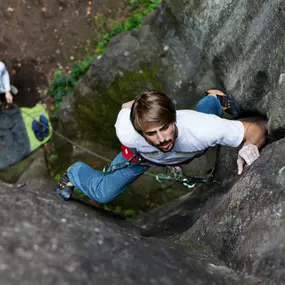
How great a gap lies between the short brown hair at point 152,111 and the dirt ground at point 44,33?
13.8ft

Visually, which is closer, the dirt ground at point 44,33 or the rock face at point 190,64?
the rock face at point 190,64

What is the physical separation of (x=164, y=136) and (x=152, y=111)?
0.20 meters

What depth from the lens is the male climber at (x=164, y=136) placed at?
7.56ft

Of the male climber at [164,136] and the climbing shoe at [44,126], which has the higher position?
the male climber at [164,136]

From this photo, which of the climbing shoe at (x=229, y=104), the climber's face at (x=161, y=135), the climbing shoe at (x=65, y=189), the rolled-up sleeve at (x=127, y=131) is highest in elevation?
the climbing shoe at (x=229, y=104)

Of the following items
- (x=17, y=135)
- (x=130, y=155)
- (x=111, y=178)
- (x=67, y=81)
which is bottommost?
(x=17, y=135)

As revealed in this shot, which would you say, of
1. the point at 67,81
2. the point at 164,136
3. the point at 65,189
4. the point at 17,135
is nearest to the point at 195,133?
the point at 164,136

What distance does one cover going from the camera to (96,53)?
19.6ft

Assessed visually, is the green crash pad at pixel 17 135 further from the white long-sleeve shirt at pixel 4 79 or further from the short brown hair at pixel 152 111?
the short brown hair at pixel 152 111

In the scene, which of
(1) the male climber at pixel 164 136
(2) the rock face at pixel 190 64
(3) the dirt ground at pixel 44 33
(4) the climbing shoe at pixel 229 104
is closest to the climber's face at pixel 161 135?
(1) the male climber at pixel 164 136

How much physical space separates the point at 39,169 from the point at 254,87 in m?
3.86

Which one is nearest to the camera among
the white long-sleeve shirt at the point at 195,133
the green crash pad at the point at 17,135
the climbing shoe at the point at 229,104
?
the white long-sleeve shirt at the point at 195,133

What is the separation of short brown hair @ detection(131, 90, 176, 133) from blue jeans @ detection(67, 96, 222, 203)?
2.97ft

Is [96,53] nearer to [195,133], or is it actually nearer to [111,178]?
[111,178]
